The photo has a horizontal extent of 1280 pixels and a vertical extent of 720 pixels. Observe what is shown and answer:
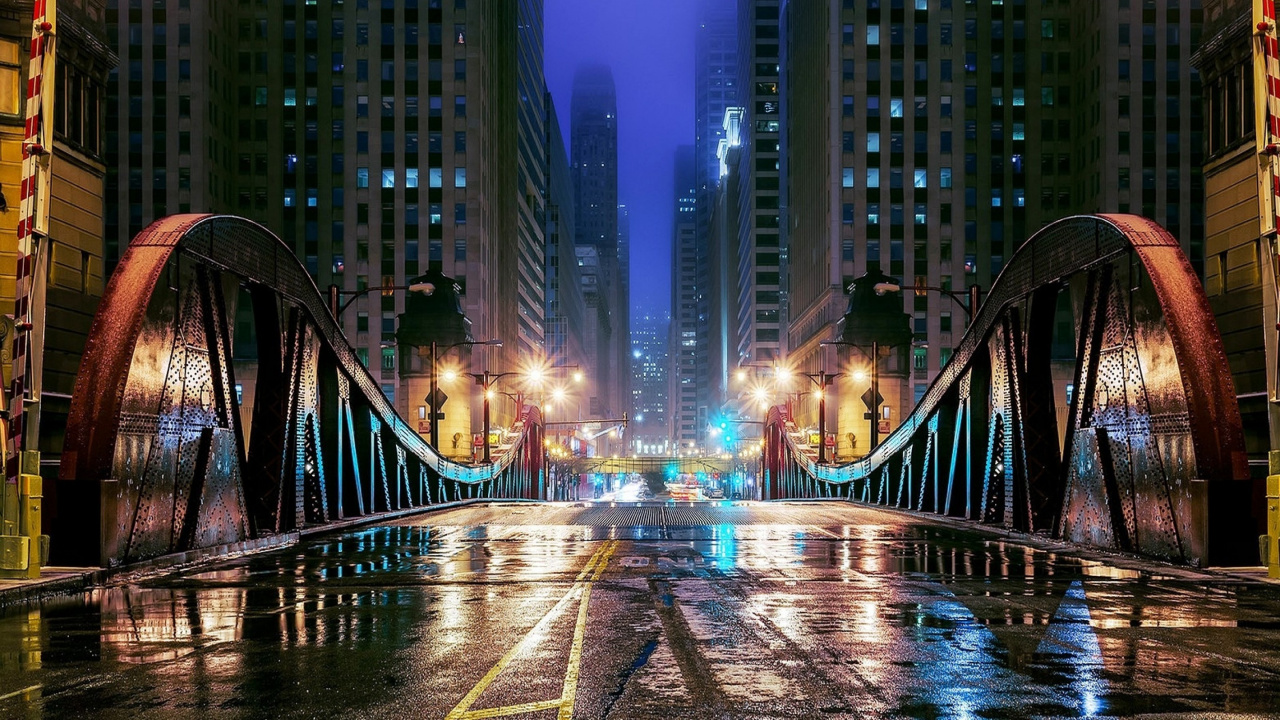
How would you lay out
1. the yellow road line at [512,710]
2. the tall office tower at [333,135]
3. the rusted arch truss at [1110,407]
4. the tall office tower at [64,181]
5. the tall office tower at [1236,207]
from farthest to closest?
1. the tall office tower at [333,135]
2. the tall office tower at [1236,207]
3. the tall office tower at [64,181]
4. the rusted arch truss at [1110,407]
5. the yellow road line at [512,710]

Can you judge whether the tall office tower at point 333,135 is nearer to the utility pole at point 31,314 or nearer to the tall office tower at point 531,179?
the tall office tower at point 531,179

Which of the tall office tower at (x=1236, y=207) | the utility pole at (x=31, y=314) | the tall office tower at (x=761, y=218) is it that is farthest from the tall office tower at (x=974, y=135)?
the utility pole at (x=31, y=314)

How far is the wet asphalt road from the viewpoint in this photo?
790cm

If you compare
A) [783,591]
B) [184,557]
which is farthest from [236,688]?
[184,557]

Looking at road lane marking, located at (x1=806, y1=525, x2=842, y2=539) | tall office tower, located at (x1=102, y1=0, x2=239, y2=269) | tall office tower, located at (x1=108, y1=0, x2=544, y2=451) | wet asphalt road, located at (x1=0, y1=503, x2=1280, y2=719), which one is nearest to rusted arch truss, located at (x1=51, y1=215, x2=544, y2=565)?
wet asphalt road, located at (x1=0, y1=503, x2=1280, y2=719)

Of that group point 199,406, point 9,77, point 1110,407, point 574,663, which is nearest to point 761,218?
point 9,77

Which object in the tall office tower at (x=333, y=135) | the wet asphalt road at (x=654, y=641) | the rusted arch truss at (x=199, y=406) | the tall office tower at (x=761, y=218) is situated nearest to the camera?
the wet asphalt road at (x=654, y=641)

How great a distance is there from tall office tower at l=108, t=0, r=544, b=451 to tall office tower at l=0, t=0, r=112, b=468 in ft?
239

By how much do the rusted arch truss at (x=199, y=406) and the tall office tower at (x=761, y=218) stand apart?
459 ft

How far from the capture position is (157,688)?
8406 millimetres

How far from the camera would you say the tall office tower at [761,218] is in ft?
562

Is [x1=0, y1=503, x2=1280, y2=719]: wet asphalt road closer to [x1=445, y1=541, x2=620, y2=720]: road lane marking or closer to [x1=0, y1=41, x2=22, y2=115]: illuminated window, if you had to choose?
[x1=445, y1=541, x2=620, y2=720]: road lane marking

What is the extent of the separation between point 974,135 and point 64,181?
9725cm

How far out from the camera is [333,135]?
384ft
